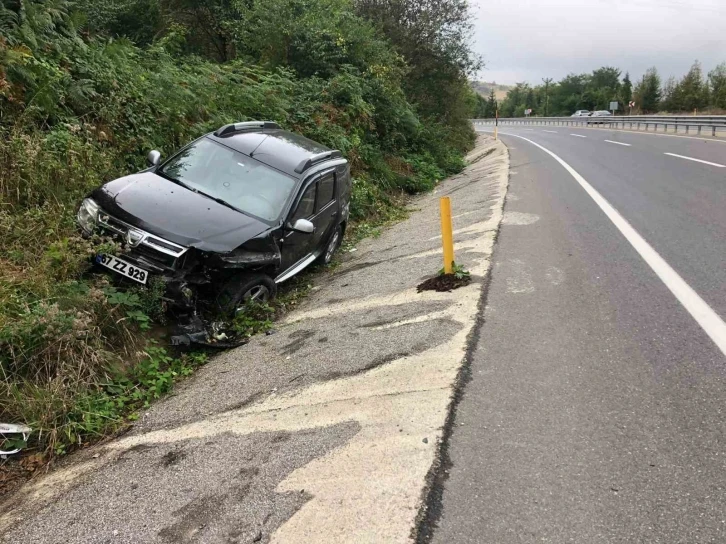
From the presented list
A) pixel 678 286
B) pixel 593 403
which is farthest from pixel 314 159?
pixel 593 403

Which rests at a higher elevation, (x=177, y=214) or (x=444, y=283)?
(x=177, y=214)

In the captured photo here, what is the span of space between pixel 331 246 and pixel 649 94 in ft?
299

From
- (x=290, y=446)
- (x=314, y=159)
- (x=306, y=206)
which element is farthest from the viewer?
(x=314, y=159)

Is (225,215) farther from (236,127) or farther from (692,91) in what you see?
(692,91)

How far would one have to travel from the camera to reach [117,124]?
27.3ft

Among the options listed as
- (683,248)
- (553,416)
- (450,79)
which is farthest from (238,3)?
(553,416)

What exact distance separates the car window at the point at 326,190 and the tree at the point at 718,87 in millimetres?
66481

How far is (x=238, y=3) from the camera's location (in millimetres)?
16562

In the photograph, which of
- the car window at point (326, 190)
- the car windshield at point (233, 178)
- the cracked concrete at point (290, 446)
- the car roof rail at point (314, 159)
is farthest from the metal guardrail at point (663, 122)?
the cracked concrete at point (290, 446)

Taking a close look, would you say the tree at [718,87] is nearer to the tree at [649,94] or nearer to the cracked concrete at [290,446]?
the tree at [649,94]

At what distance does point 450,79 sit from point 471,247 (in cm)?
1828

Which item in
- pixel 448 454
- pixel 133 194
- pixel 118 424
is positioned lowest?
pixel 118 424

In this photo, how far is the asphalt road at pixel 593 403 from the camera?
254cm

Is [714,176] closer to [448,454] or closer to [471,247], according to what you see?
[471,247]
